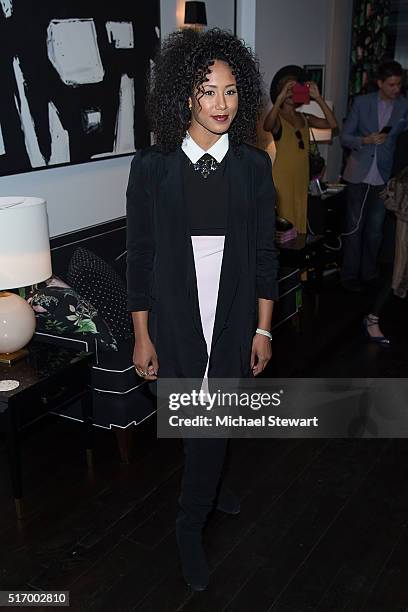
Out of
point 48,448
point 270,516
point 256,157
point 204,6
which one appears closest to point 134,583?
point 270,516

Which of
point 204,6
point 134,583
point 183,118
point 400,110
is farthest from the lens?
point 400,110

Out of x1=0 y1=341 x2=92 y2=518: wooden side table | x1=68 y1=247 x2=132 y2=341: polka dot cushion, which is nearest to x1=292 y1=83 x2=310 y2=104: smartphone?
x1=68 y1=247 x2=132 y2=341: polka dot cushion

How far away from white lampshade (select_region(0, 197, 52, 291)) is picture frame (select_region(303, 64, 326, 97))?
15.0 ft

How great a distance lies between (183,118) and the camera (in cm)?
212

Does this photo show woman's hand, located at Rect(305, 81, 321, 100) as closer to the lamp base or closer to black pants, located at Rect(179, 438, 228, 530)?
the lamp base

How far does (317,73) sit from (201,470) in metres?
5.54

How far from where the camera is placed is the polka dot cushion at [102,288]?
3.66 meters

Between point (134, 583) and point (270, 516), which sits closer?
point (134, 583)

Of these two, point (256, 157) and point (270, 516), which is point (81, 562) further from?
point (256, 157)

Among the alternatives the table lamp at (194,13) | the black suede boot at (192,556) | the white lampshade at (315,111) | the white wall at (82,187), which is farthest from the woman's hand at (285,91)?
the black suede boot at (192,556)

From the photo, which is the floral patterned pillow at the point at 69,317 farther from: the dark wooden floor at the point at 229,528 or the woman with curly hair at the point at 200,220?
the woman with curly hair at the point at 200,220

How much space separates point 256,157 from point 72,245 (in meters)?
2.00

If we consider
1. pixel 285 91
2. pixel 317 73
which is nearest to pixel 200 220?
pixel 285 91

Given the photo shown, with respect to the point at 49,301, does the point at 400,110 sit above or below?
above
